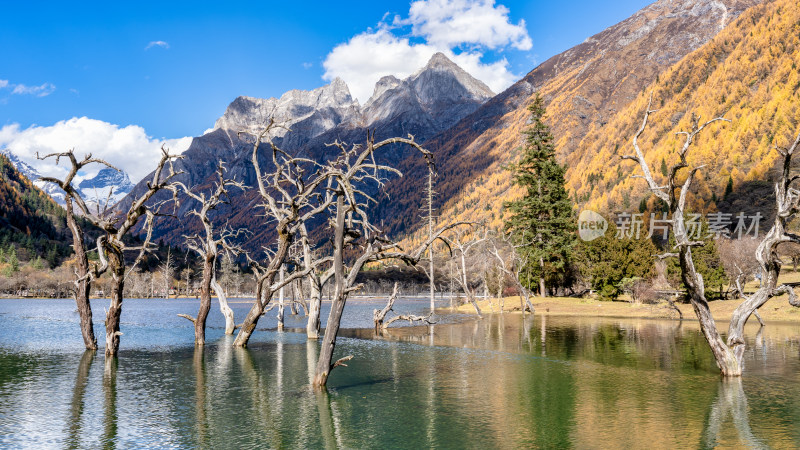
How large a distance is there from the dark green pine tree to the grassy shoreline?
5.24 m

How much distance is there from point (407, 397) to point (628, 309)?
54.5 meters

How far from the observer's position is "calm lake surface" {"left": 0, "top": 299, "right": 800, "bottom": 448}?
15.2 m

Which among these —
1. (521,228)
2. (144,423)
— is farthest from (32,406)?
(521,228)

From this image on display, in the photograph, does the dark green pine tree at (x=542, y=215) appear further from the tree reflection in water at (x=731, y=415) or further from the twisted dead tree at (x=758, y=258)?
the tree reflection in water at (x=731, y=415)

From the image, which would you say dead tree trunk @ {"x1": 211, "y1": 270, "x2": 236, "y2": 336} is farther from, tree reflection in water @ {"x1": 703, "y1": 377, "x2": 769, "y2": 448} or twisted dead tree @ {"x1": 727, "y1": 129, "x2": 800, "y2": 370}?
twisted dead tree @ {"x1": 727, "y1": 129, "x2": 800, "y2": 370}

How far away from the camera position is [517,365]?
28203 millimetres

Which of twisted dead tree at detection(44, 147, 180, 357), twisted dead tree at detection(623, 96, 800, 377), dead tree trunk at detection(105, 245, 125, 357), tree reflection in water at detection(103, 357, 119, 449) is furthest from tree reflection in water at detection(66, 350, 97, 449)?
twisted dead tree at detection(623, 96, 800, 377)

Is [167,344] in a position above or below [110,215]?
below

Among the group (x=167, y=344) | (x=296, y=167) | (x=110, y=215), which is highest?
(x=296, y=167)

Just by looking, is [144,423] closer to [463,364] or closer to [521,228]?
[463,364]

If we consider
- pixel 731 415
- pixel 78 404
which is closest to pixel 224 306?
pixel 78 404

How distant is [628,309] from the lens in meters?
67.1

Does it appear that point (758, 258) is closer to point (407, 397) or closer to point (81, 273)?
point (407, 397)

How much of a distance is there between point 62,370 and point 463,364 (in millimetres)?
20006
